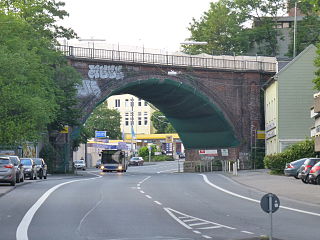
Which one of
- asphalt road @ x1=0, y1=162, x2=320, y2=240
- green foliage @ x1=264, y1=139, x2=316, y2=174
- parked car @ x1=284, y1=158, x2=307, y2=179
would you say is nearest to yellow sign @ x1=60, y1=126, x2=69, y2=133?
green foliage @ x1=264, y1=139, x2=316, y2=174

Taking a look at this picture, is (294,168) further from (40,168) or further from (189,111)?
(189,111)

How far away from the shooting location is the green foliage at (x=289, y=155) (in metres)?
58.2

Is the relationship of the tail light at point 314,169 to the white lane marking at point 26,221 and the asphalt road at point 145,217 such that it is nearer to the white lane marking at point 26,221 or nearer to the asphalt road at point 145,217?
the asphalt road at point 145,217

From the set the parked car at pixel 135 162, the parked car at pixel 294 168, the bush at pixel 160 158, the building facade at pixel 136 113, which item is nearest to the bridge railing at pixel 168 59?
the parked car at pixel 294 168

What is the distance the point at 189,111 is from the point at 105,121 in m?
73.0

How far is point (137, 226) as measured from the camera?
19.2 metres

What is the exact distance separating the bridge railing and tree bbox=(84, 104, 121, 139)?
74.3 m

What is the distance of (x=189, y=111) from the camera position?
8631 cm

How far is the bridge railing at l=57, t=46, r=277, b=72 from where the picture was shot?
7288 centimetres

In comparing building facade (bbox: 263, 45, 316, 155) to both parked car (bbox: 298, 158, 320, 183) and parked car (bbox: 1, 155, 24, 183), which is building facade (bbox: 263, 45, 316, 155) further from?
parked car (bbox: 1, 155, 24, 183)

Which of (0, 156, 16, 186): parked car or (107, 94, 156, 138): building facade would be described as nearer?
(0, 156, 16, 186): parked car

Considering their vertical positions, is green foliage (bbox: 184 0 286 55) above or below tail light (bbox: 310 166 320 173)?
above

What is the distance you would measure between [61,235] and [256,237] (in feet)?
13.5

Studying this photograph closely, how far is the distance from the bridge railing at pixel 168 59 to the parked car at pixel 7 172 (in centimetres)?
3201
